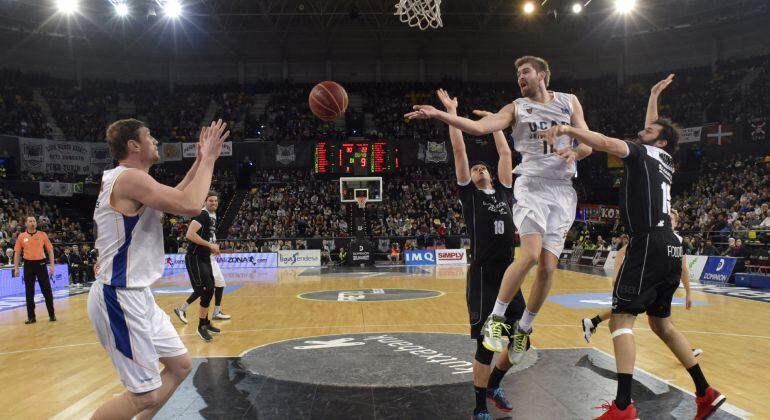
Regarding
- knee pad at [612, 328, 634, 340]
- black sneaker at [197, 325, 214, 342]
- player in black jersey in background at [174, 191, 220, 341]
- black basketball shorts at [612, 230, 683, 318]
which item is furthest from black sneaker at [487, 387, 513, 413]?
player in black jersey in background at [174, 191, 220, 341]

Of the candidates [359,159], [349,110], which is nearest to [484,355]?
[359,159]

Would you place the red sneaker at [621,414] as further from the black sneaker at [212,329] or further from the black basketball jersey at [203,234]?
the black basketball jersey at [203,234]

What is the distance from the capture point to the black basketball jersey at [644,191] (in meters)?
3.96

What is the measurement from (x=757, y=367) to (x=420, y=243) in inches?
747

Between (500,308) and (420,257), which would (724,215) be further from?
(500,308)

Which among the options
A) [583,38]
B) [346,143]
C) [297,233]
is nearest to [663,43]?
[583,38]

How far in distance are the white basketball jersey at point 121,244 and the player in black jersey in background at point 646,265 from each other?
9.48ft

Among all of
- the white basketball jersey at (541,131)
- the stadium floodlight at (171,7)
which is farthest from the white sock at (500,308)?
the stadium floodlight at (171,7)

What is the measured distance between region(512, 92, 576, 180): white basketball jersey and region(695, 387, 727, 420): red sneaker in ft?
6.11

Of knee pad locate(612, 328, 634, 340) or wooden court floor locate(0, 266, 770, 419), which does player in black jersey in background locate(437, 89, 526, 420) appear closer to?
knee pad locate(612, 328, 634, 340)

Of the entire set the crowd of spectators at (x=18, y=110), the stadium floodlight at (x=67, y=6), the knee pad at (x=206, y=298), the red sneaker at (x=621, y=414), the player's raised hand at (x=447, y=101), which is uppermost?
the stadium floodlight at (x=67, y=6)

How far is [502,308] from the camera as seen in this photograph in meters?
4.06

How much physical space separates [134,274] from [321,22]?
96.5 feet

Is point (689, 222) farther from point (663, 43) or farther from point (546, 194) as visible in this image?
point (546, 194)
